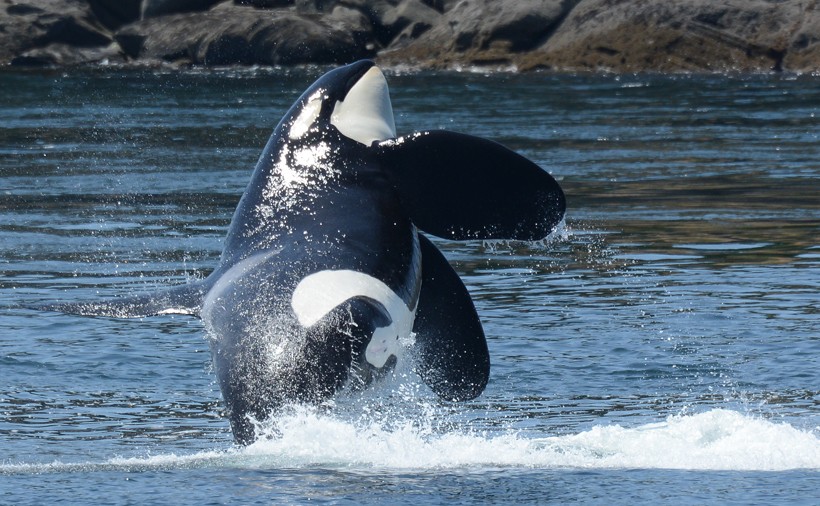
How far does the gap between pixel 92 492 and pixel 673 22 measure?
125 feet

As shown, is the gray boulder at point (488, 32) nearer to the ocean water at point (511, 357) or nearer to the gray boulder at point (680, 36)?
the gray boulder at point (680, 36)

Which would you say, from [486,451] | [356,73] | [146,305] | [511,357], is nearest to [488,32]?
[511,357]

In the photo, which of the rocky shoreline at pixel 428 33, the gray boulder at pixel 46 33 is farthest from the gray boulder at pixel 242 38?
the gray boulder at pixel 46 33

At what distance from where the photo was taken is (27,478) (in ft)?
21.9

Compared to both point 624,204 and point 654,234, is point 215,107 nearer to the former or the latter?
point 624,204

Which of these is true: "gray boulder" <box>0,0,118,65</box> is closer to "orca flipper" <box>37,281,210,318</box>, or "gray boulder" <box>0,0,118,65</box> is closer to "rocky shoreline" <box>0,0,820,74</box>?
"rocky shoreline" <box>0,0,820,74</box>

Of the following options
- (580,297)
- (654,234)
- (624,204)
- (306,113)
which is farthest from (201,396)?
(624,204)

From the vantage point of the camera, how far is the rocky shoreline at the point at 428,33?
138ft

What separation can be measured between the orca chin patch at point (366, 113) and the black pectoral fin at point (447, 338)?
2.18ft

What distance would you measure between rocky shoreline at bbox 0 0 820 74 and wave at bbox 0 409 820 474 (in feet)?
114

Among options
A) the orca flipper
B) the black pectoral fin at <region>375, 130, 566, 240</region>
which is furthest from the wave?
the black pectoral fin at <region>375, 130, 566, 240</region>

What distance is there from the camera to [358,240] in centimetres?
768

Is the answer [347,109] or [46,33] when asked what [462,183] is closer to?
[347,109]

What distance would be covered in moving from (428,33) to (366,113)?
1600 inches
